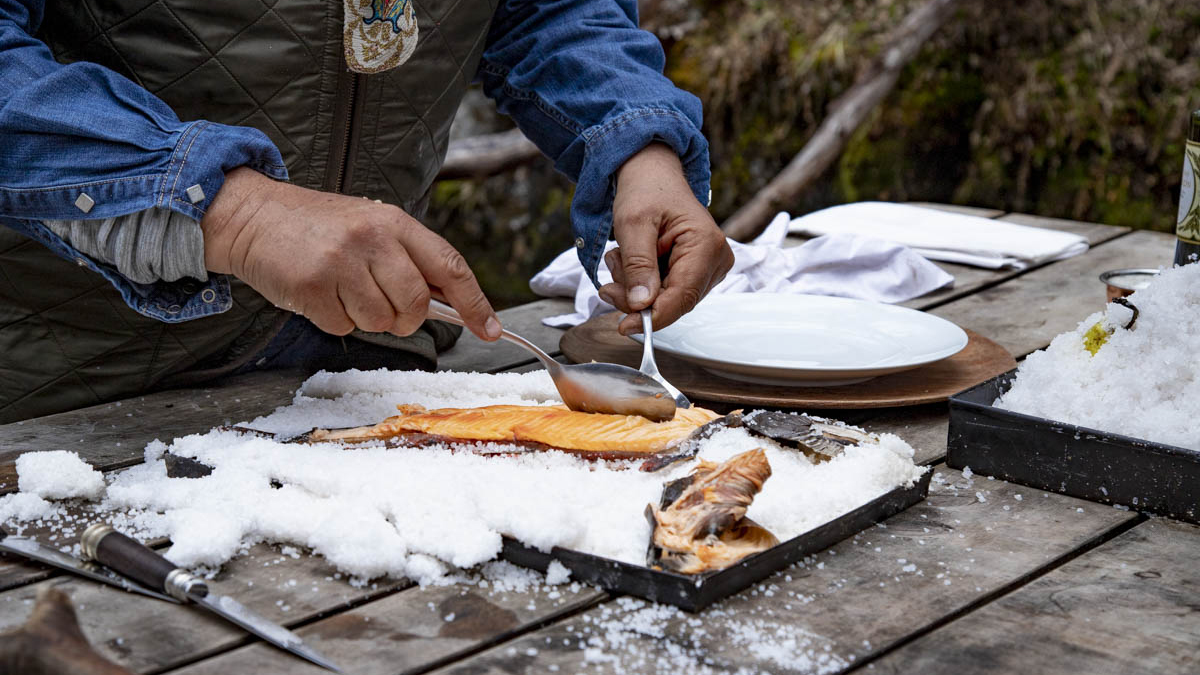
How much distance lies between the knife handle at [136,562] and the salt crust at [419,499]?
1.6 inches

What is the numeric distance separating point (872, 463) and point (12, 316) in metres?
1.36

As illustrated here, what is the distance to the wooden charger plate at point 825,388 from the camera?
5.25ft

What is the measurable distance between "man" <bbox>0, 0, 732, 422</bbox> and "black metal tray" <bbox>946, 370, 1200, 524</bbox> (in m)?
0.47

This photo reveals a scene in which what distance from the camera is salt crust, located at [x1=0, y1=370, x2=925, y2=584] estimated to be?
1.10 m

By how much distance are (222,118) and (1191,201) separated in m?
1.44

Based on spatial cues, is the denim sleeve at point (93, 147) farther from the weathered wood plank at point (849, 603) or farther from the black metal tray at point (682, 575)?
the weathered wood plank at point (849, 603)

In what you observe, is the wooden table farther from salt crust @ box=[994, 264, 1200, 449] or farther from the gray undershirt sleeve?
the gray undershirt sleeve

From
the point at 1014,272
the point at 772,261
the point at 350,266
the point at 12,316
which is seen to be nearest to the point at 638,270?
the point at 350,266

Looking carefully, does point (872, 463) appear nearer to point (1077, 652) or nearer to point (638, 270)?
point (1077, 652)

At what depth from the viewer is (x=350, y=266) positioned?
1321 mm

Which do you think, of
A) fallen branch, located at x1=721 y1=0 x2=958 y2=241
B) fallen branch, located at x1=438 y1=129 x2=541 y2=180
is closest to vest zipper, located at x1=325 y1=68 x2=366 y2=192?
fallen branch, located at x1=438 y1=129 x2=541 y2=180

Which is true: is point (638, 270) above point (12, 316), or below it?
above

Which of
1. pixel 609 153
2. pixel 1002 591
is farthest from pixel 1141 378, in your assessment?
pixel 609 153

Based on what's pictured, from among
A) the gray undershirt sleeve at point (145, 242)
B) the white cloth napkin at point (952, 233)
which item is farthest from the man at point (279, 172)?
the white cloth napkin at point (952, 233)
